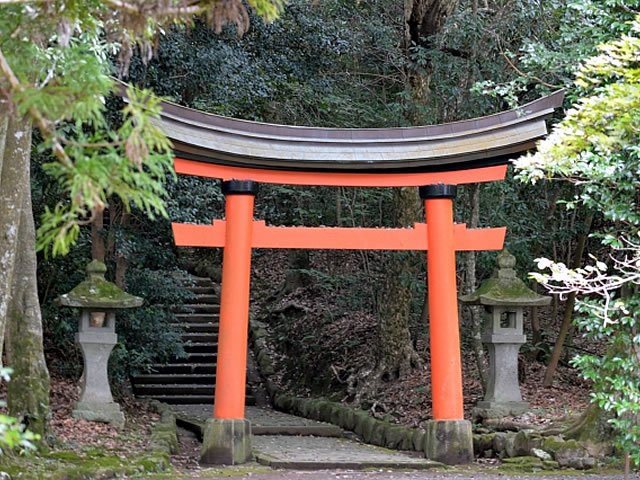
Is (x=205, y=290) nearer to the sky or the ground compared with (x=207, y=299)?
nearer to the sky

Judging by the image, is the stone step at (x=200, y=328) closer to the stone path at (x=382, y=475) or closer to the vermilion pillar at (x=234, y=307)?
the vermilion pillar at (x=234, y=307)

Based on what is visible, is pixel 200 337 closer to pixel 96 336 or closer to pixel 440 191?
pixel 96 336

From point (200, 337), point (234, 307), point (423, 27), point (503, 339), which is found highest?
point (423, 27)

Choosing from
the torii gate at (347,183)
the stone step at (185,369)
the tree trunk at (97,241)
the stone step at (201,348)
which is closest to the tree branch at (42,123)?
the torii gate at (347,183)

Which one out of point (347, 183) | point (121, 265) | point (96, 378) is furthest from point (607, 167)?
point (121, 265)

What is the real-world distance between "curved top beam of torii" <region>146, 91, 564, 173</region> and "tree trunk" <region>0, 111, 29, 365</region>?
2.28 meters

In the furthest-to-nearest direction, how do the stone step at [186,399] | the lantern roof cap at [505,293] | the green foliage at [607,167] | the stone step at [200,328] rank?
the stone step at [200,328], the stone step at [186,399], the lantern roof cap at [505,293], the green foliage at [607,167]

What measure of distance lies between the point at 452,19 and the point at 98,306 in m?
6.40

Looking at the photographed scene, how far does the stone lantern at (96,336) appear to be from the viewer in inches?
411

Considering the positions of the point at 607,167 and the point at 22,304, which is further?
the point at 22,304

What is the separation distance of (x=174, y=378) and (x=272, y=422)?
12.4 feet

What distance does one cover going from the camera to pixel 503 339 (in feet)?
36.0

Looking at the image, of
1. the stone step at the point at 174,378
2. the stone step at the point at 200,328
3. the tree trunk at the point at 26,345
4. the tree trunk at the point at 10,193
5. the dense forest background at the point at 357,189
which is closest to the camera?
the tree trunk at the point at 10,193

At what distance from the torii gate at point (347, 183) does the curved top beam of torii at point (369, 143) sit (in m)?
0.01
